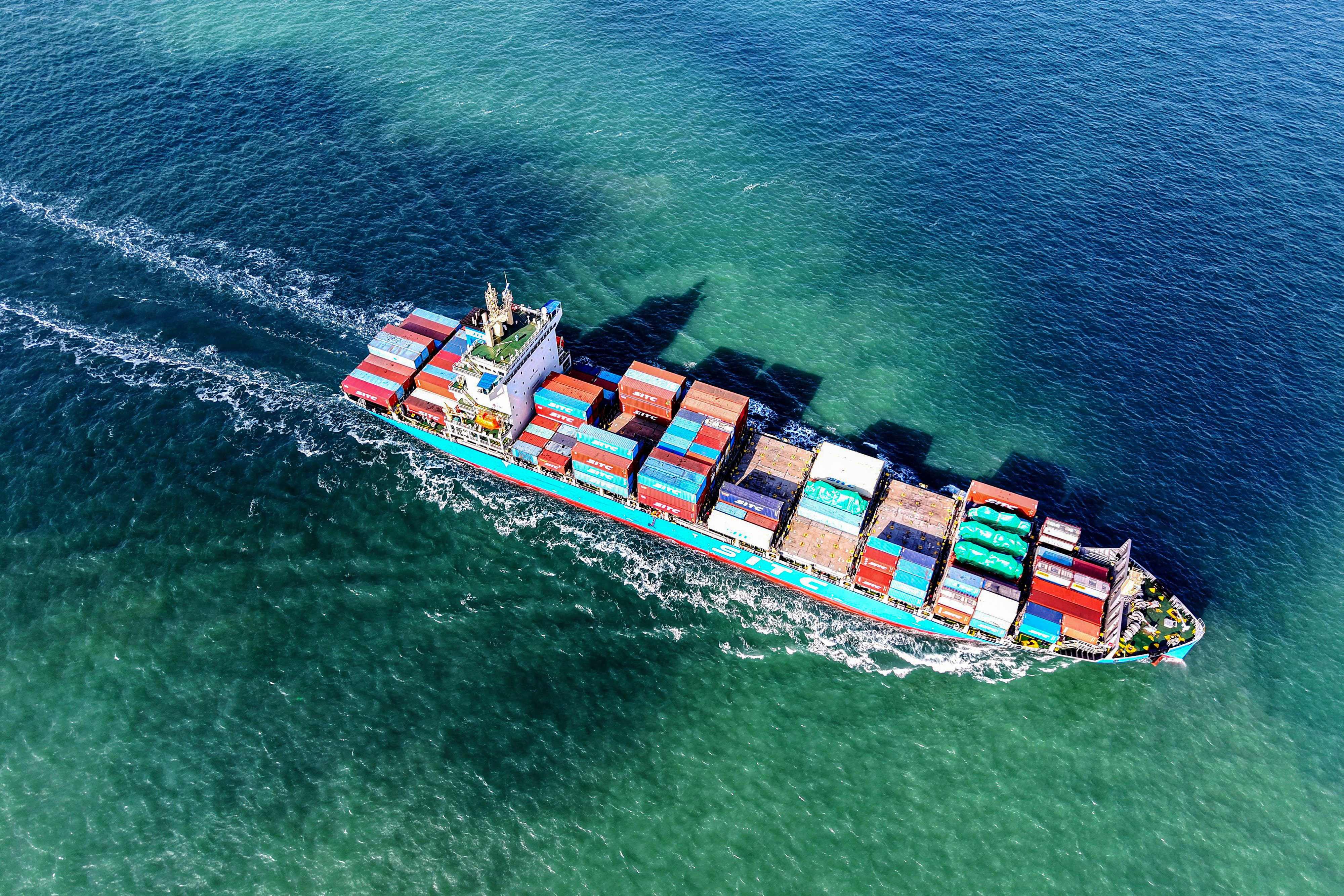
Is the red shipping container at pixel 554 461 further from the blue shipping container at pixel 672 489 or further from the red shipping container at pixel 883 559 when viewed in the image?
the red shipping container at pixel 883 559

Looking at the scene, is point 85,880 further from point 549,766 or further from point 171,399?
point 171,399

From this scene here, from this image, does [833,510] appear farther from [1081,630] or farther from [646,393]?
[646,393]

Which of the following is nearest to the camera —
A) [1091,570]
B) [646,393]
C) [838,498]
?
[1091,570]

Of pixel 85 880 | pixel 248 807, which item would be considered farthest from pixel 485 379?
pixel 85 880

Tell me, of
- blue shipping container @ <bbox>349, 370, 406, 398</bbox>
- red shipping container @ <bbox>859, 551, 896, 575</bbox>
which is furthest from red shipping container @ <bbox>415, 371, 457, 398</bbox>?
red shipping container @ <bbox>859, 551, 896, 575</bbox>

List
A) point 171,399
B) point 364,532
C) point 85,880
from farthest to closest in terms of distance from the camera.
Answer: point 171,399 → point 364,532 → point 85,880

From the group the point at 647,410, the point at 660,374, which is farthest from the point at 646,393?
the point at 660,374

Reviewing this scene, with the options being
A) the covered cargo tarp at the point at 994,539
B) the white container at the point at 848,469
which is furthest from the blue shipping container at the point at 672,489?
the covered cargo tarp at the point at 994,539
